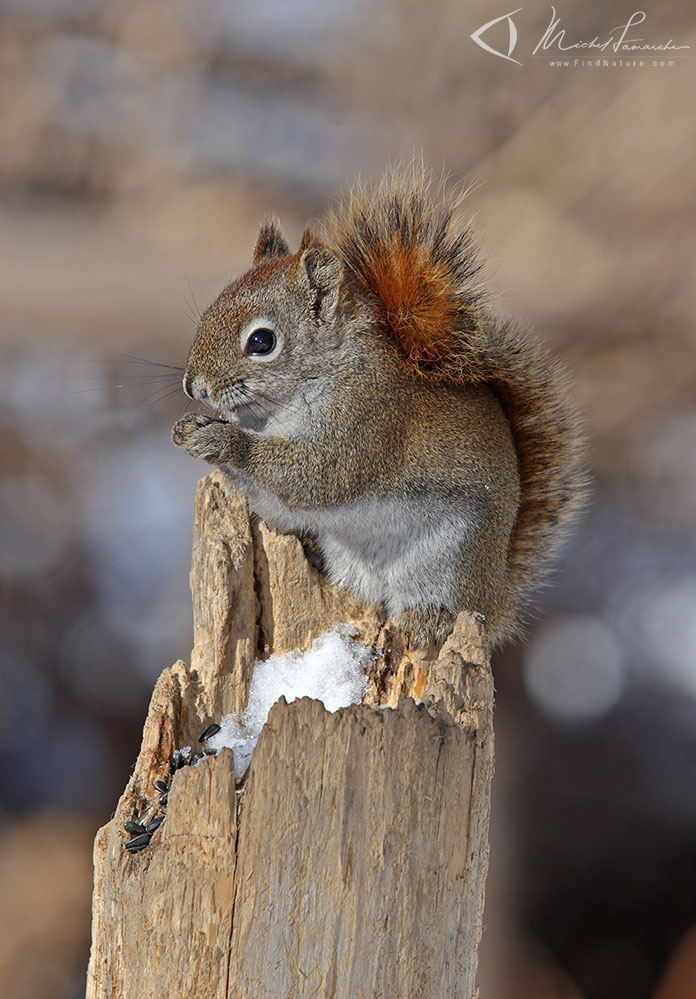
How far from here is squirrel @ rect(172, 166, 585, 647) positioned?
4.77 feet

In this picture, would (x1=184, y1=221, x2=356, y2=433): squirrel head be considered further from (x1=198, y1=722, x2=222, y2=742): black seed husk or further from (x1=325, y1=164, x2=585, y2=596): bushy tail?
(x1=198, y1=722, x2=222, y2=742): black seed husk

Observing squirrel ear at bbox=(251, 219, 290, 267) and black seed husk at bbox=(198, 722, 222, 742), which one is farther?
squirrel ear at bbox=(251, 219, 290, 267)

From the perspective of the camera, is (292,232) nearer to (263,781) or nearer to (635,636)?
(635,636)

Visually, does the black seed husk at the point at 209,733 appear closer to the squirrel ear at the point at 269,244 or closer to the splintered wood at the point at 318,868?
the splintered wood at the point at 318,868

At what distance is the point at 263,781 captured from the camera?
1.06 metres

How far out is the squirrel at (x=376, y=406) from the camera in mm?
1455

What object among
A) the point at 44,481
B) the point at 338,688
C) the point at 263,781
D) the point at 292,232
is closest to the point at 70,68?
the point at 292,232

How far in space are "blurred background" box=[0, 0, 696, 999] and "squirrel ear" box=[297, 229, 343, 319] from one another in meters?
0.83

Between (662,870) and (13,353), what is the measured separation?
6.54 ft

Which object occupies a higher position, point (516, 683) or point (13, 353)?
point (13, 353)

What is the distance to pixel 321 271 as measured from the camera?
1448 millimetres

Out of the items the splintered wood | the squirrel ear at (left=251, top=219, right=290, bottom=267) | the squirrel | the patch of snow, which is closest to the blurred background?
the squirrel ear at (left=251, top=219, right=290, bottom=267)

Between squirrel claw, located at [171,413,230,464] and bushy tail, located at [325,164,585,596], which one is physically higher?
bushy tail, located at [325,164,585,596]

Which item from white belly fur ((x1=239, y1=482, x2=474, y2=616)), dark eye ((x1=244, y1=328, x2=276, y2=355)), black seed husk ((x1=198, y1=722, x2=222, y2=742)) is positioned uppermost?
dark eye ((x1=244, y1=328, x2=276, y2=355))
